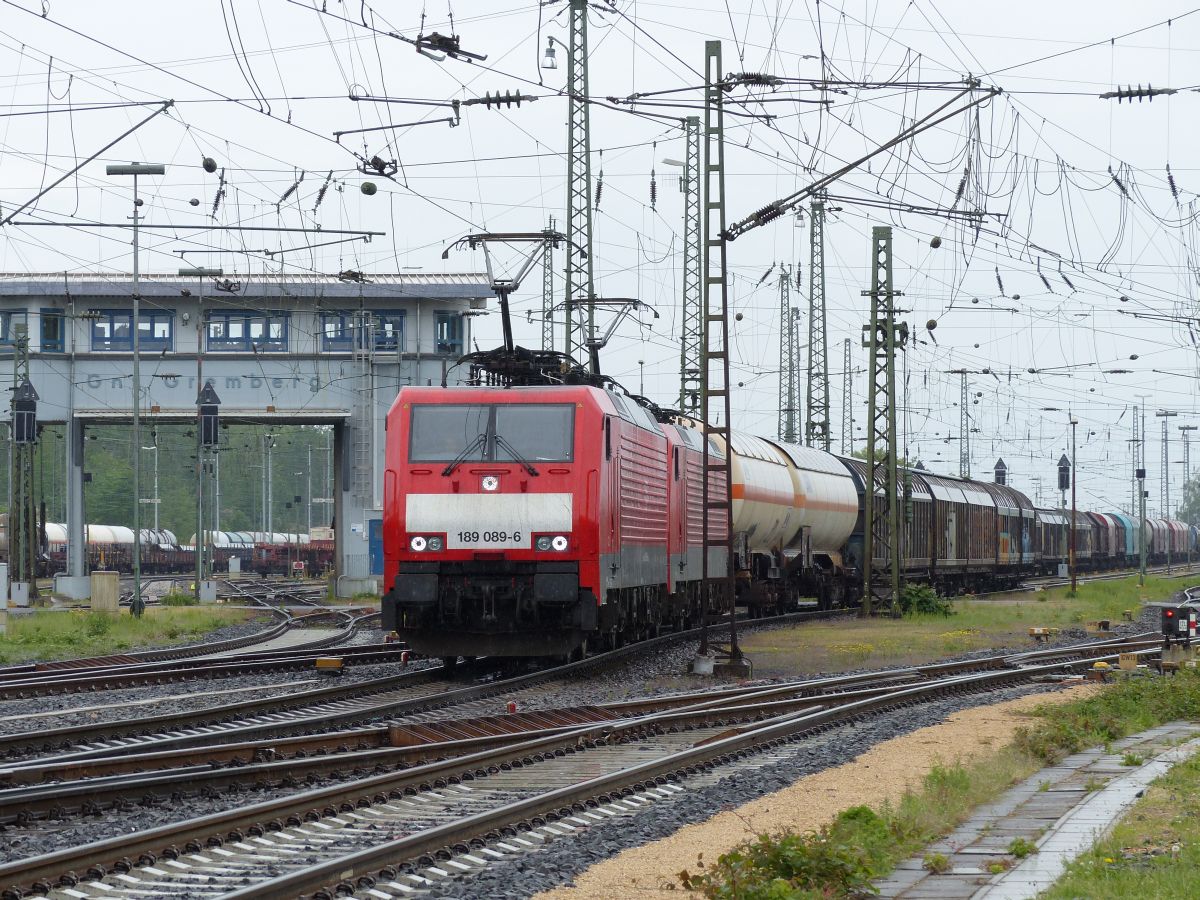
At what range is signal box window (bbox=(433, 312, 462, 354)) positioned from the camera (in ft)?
182

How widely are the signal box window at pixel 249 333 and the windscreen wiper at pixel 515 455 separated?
36593mm

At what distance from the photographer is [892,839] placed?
9.23 meters

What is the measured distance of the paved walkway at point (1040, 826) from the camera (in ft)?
26.1

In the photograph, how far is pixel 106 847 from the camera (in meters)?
8.32

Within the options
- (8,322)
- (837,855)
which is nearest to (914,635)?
(837,855)

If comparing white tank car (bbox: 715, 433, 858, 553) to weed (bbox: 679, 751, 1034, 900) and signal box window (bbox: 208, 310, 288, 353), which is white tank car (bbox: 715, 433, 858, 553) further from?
signal box window (bbox: 208, 310, 288, 353)

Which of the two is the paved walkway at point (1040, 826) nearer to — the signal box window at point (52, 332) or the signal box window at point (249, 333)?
the signal box window at point (249, 333)

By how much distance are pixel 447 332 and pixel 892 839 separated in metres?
47.4

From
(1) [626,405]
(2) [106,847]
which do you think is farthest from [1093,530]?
(2) [106,847]


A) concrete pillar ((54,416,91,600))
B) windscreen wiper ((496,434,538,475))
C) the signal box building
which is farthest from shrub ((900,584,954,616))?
concrete pillar ((54,416,91,600))

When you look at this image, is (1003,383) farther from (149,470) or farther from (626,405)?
(149,470)

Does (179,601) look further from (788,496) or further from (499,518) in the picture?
(499,518)

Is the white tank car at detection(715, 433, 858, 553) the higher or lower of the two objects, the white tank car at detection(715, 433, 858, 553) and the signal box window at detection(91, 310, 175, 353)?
the lower

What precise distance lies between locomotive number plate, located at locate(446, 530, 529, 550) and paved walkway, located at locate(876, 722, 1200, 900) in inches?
304
